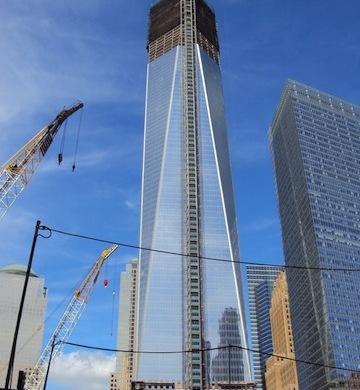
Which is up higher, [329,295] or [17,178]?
[329,295]

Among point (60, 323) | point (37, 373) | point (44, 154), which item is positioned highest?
point (44, 154)

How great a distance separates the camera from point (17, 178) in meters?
90.2

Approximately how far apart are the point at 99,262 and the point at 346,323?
317ft

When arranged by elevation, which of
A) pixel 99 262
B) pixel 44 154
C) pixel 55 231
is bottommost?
pixel 55 231

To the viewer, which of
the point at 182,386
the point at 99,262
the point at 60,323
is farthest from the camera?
the point at 182,386

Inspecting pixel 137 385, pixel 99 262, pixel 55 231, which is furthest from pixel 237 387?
pixel 55 231

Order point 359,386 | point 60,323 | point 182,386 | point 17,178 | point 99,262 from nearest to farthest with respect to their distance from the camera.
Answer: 1. point 17,178
2. point 60,323
3. point 99,262
4. point 359,386
5. point 182,386

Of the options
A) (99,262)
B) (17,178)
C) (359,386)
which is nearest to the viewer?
(17,178)

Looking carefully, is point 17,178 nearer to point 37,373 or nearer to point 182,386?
point 37,373

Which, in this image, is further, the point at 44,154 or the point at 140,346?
the point at 140,346

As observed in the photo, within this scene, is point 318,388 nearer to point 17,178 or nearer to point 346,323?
point 346,323

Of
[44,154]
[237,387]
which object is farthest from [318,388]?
[44,154]

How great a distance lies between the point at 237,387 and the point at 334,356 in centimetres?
3556

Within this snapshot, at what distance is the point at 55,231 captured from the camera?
44.1 metres
